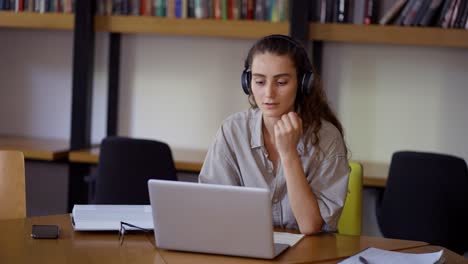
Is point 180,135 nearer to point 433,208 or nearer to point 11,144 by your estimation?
point 11,144

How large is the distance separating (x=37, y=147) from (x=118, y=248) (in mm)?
2511

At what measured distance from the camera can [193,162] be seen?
4.37 m

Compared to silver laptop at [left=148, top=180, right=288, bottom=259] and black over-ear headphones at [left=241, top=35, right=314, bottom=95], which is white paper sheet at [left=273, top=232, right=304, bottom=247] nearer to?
silver laptop at [left=148, top=180, right=288, bottom=259]

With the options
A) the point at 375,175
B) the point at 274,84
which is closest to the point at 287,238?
the point at 274,84

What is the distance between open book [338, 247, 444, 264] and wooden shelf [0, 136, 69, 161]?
2634mm

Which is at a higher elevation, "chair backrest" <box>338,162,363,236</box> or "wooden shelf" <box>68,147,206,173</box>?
"chair backrest" <box>338,162,363,236</box>

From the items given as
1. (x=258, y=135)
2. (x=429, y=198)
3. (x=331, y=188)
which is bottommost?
(x=429, y=198)

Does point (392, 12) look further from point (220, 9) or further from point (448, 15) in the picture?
point (220, 9)

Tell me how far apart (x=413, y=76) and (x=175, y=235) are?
9.01 ft

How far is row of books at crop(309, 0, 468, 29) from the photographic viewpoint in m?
4.30

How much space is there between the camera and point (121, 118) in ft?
16.9

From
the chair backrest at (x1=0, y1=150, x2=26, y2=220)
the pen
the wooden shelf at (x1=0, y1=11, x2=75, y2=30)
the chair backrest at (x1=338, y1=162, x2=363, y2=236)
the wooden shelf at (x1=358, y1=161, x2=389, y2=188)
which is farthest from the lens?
the wooden shelf at (x1=0, y1=11, x2=75, y2=30)

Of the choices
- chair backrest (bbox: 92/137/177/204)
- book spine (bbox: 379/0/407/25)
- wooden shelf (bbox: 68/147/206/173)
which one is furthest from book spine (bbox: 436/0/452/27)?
chair backrest (bbox: 92/137/177/204)

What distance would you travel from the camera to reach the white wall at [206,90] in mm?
4664
